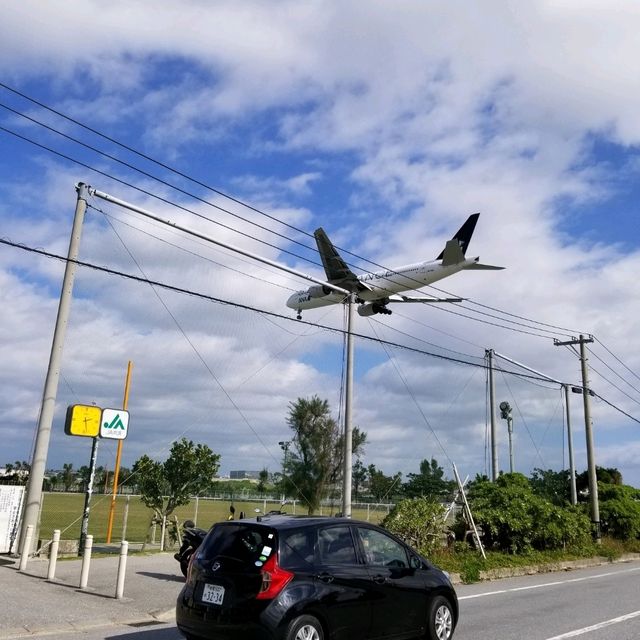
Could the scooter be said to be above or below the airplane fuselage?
below

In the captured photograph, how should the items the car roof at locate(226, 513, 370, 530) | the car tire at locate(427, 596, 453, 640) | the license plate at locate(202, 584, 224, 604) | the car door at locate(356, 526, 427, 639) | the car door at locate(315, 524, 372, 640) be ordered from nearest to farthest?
the license plate at locate(202, 584, 224, 604) → the car door at locate(315, 524, 372, 640) → the car roof at locate(226, 513, 370, 530) → the car door at locate(356, 526, 427, 639) → the car tire at locate(427, 596, 453, 640)

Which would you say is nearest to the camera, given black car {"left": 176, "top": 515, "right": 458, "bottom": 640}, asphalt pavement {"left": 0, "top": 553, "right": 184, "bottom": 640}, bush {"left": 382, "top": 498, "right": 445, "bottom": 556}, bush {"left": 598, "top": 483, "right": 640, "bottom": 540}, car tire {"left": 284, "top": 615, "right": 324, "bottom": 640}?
car tire {"left": 284, "top": 615, "right": 324, "bottom": 640}

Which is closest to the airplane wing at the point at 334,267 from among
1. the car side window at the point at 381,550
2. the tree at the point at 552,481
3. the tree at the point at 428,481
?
the car side window at the point at 381,550

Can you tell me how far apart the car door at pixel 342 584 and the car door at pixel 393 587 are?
15 cm

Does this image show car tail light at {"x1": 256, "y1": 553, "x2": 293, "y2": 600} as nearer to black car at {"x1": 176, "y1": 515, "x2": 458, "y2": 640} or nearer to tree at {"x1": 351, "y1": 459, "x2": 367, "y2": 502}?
black car at {"x1": 176, "y1": 515, "x2": 458, "y2": 640}

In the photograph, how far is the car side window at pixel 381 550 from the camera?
746 centimetres

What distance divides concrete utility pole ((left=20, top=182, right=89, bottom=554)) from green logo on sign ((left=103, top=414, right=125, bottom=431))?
46.3 inches

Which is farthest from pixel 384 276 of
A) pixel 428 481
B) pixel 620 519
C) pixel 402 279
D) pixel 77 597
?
pixel 428 481

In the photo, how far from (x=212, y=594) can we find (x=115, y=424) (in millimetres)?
8540

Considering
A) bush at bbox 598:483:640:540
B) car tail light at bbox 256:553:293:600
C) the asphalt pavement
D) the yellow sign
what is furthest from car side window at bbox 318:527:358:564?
bush at bbox 598:483:640:540

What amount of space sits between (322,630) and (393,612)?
3.56ft

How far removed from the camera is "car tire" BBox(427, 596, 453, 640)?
7730 millimetres

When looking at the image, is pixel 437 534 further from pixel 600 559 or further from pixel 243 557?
pixel 243 557

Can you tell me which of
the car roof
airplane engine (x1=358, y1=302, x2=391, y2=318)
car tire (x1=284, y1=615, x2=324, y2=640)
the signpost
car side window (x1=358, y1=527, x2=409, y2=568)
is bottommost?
car tire (x1=284, y1=615, x2=324, y2=640)
